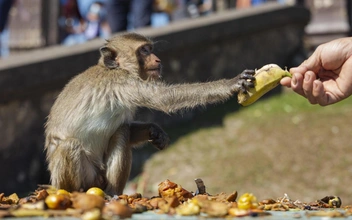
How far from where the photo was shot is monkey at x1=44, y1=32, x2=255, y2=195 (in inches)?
204

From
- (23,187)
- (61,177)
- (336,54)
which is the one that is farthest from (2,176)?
(336,54)

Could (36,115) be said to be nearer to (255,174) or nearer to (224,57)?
(255,174)

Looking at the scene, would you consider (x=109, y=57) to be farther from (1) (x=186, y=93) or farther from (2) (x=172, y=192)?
(2) (x=172, y=192)

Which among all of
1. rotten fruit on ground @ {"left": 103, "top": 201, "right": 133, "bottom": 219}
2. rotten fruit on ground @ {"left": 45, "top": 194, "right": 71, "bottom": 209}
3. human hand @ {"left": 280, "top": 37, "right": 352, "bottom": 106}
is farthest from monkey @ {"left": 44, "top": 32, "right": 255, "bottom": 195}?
rotten fruit on ground @ {"left": 103, "top": 201, "right": 133, "bottom": 219}

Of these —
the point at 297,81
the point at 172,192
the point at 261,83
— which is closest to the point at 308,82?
the point at 297,81

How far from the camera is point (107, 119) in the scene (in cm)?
547

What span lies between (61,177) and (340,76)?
226 centimetres

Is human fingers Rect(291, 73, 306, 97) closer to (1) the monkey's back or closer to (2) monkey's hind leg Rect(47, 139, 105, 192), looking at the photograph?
(1) the monkey's back

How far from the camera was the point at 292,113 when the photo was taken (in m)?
9.70

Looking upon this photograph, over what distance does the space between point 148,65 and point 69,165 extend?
1.13 meters

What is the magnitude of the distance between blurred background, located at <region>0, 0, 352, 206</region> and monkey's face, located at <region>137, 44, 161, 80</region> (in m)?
2.09

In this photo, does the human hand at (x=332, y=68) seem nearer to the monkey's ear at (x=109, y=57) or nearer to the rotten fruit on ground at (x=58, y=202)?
the monkey's ear at (x=109, y=57)

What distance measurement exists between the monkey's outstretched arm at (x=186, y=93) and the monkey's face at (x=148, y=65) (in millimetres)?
243

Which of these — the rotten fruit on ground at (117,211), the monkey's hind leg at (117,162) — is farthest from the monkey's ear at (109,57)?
the rotten fruit on ground at (117,211)
